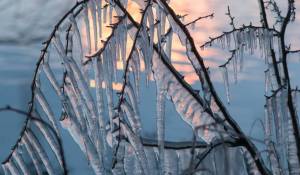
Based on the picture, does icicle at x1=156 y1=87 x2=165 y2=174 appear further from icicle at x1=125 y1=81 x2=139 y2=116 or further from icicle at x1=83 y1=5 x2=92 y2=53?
icicle at x1=83 y1=5 x2=92 y2=53

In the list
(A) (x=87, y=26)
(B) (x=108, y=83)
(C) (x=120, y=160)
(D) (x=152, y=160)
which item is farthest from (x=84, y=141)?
(A) (x=87, y=26)

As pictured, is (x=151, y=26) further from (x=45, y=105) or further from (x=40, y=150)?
(x=40, y=150)

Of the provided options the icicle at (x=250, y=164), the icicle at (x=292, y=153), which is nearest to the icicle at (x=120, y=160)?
the icicle at (x=250, y=164)

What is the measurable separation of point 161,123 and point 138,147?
13 cm

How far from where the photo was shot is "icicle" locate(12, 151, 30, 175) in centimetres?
175

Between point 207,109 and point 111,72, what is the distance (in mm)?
407

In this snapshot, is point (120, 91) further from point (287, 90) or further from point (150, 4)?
point (287, 90)

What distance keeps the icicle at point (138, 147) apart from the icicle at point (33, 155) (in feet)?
1.00

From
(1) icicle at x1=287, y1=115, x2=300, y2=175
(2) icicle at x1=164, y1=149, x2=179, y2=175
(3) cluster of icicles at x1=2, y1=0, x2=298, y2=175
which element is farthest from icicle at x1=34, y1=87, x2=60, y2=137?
(1) icicle at x1=287, y1=115, x2=300, y2=175

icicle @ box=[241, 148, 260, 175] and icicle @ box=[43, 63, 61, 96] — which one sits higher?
icicle @ box=[43, 63, 61, 96]

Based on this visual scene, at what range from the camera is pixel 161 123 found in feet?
6.41

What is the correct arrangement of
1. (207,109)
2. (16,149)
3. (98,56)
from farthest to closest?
1. (207,109)
2. (98,56)
3. (16,149)

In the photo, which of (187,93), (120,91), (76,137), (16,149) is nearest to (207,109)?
(187,93)

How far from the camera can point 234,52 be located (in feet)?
8.84
